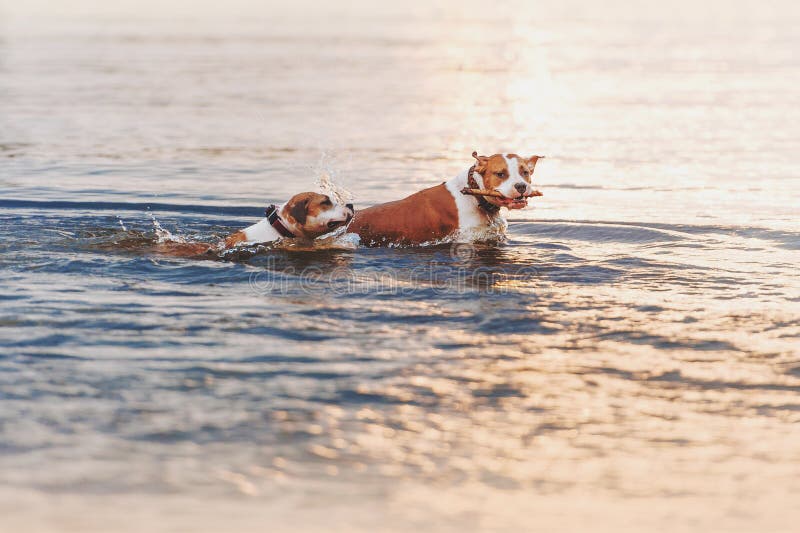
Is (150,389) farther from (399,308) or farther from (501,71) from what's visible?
(501,71)

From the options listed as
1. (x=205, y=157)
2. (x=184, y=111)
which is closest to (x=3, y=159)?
(x=205, y=157)

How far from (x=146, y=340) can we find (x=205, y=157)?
9306mm

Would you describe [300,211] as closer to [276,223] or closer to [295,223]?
[295,223]

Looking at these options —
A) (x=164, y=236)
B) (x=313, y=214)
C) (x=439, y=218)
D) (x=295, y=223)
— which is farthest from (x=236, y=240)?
(x=439, y=218)

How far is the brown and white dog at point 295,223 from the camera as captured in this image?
941 centimetres

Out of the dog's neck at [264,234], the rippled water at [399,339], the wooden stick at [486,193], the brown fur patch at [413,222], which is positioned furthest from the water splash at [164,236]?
the wooden stick at [486,193]

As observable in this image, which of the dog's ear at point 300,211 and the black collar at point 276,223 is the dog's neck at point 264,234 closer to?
the black collar at point 276,223

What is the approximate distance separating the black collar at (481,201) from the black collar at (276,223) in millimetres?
1818

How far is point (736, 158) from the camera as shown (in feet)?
51.0

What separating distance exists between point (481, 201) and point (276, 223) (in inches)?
79.4

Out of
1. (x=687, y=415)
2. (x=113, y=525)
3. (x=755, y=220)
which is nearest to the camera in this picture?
(x=113, y=525)

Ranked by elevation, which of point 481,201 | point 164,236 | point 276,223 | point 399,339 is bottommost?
point 399,339

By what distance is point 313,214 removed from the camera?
941 cm

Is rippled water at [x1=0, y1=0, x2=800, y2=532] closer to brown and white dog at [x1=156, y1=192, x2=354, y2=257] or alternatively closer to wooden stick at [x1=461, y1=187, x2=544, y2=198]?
brown and white dog at [x1=156, y1=192, x2=354, y2=257]
